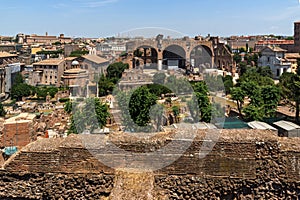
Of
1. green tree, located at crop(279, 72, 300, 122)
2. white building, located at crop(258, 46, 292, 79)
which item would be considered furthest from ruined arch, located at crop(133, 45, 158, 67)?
green tree, located at crop(279, 72, 300, 122)

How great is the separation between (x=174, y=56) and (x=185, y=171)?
2247 inches

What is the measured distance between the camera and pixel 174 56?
6206cm

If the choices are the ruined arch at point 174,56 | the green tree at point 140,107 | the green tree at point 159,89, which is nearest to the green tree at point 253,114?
the green tree at point 140,107

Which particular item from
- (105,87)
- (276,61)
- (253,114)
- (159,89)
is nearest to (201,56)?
(276,61)

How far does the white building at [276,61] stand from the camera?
44812 millimetres

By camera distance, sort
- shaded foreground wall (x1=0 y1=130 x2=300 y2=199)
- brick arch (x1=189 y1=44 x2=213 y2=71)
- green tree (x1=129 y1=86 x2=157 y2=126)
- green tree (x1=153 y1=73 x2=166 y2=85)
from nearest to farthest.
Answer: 1. shaded foreground wall (x1=0 y1=130 x2=300 y2=199)
2. green tree (x1=129 y1=86 x2=157 y2=126)
3. green tree (x1=153 y1=73 x2=166 y2=85)
4. brick arch (x1=189 y1=44 x2=213 y2=71)

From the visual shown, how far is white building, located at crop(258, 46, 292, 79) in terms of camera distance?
4481 cm

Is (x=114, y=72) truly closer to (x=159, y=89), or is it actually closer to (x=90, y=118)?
(x=159, y=89)

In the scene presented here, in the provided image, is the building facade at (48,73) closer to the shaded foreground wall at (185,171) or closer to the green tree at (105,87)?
the green tree at (105,87)

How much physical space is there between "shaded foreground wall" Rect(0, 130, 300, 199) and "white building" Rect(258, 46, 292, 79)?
4152 centimetres

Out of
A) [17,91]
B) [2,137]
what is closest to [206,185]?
[2,137]

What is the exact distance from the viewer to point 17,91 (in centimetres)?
3916

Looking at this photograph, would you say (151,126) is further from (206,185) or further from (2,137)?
(206,185)

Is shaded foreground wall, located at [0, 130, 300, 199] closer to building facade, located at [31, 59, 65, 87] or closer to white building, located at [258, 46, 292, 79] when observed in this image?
white building, located at [258, 46, 292, 79]
